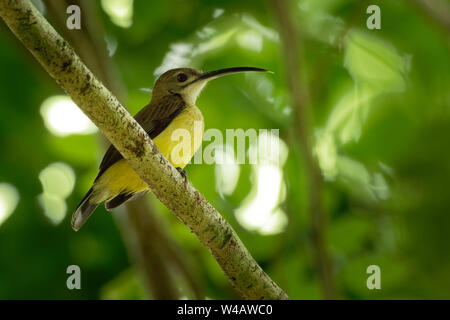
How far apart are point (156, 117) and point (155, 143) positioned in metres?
0.35

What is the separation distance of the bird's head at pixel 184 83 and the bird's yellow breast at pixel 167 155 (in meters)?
0.52

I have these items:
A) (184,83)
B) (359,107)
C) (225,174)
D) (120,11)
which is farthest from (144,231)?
(359,107)

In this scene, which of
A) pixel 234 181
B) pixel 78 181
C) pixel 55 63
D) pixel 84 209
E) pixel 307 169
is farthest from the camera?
pixel 78 181

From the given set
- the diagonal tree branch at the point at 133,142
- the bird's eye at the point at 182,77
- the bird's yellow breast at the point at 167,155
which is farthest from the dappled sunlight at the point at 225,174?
the diagonal tree branch at the point at 133,142

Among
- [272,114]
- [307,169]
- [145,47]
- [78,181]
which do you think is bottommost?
[307,169]

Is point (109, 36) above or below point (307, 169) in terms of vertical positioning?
above

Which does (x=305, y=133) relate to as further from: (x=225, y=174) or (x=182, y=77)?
(x=182, y=77)

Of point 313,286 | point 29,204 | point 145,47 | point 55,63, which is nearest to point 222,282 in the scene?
point 313,286

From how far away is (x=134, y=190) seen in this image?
203 inches

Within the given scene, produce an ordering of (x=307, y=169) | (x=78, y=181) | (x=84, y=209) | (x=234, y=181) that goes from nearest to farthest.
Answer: (x=84, y=209) → (x=307, y=169) → (x=234, y=181) → (x=78, y=181)

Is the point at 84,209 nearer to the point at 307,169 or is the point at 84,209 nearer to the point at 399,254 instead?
the point at 307,169

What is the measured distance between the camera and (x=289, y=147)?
255 inches

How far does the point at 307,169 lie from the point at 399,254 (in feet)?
5.14

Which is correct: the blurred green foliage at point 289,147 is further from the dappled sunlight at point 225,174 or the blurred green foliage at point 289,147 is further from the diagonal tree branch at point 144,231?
the diagonal tree branch at point 144,231
